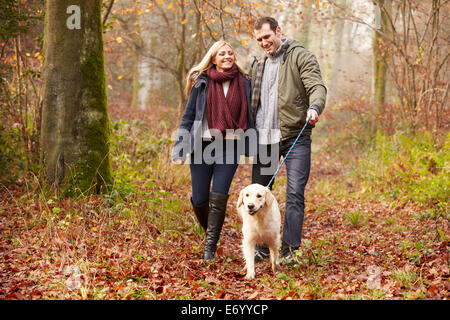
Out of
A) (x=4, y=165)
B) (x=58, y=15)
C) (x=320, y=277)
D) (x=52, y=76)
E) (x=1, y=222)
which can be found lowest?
(x=320, y=277)

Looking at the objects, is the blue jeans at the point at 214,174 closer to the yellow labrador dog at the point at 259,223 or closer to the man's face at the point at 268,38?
the yellow labrador dog at the point at 259,223

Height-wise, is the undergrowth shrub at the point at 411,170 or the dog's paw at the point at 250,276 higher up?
the undergrowth shrub at the point at 411,170

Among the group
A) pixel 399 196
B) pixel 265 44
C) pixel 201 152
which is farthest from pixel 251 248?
pixel 399 196

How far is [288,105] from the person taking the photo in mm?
4215

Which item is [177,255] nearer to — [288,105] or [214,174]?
[214,174]

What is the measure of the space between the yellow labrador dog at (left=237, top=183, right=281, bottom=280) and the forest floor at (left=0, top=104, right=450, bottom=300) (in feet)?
0.69

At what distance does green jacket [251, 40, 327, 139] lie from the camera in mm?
4113

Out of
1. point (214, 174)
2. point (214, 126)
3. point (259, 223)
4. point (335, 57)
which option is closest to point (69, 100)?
point (214, 126)

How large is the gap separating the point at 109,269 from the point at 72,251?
49 centimetres

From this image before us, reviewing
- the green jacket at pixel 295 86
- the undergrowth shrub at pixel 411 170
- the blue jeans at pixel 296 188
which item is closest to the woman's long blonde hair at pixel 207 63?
the green jacket at pixel 295 86

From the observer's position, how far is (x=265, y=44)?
4.31 m

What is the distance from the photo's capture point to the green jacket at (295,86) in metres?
4.11

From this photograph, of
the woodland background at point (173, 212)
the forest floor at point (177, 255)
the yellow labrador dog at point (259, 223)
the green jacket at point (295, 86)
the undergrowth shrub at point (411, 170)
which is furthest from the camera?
the undergrowth shrub at point (411, 170)

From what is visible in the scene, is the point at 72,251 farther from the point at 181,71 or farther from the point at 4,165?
the point at 181,71
